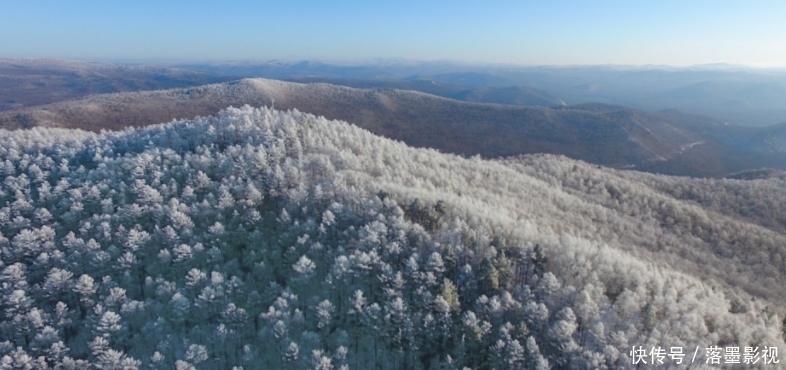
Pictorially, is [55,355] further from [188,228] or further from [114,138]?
[114,138]

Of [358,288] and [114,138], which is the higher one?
[114,138]

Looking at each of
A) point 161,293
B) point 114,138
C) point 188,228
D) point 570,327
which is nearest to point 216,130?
point 114,138

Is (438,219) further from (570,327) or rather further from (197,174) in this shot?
(197,174)

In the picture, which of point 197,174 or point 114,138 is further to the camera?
point 114,138

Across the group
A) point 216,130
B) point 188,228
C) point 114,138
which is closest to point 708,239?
point 188,228

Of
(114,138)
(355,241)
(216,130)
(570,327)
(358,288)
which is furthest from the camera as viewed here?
(114,138)

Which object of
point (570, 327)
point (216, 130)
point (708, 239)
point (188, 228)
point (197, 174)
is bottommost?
point (708, 239)

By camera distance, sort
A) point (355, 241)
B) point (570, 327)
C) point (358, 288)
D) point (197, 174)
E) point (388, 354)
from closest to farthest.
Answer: point (570, 327), point (388, 354), point (358, 288), point (355, 241), point (197, 174)
